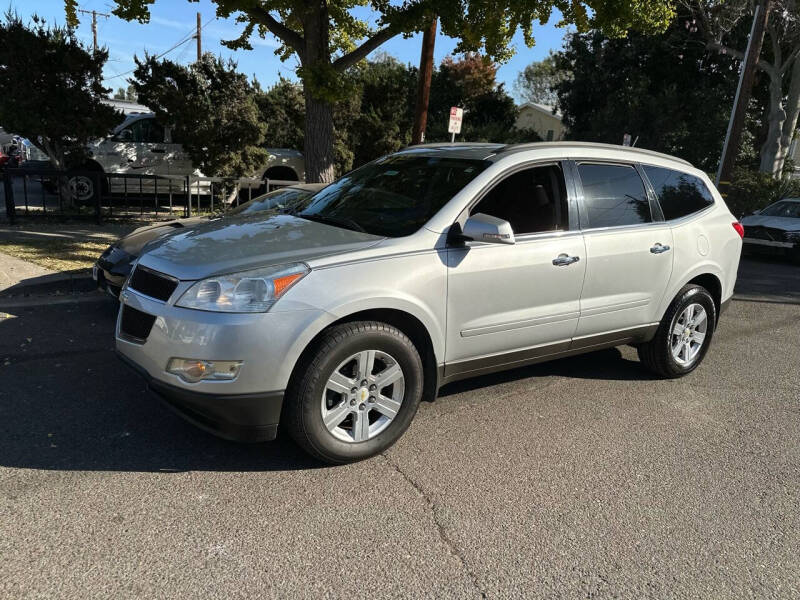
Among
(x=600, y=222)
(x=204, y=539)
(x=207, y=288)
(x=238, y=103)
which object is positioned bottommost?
(x=204, y=539)

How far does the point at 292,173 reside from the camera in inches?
606

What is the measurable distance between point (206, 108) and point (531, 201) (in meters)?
10.4

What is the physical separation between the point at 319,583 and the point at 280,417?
0.97 meters

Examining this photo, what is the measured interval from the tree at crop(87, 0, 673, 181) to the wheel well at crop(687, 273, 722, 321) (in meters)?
5.17

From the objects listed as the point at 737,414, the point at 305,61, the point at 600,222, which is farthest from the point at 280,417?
the point at 305,61

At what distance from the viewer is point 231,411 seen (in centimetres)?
314

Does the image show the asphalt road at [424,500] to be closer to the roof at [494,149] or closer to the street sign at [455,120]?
the roof at [494,149]

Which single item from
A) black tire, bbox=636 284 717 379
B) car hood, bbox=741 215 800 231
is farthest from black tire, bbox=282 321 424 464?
car hood, bbox=741 215 800 231

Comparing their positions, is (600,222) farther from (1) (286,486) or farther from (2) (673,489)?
(1) (286,486)

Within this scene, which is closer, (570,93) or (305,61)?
(305,61)

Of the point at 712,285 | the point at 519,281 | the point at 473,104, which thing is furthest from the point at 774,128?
the point at 519,281

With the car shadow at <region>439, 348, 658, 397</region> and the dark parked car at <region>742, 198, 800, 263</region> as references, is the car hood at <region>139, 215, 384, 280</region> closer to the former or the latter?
the car shadow at <region>439, 348, 658, 397</region>

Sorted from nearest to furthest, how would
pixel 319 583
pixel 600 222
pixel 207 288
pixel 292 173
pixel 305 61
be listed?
pixel 319 583 → pixel 207 288 → pixel 600 222 → pixel 305 61 → pixel 292 173

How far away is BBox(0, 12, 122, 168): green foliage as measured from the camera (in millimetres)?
10648
